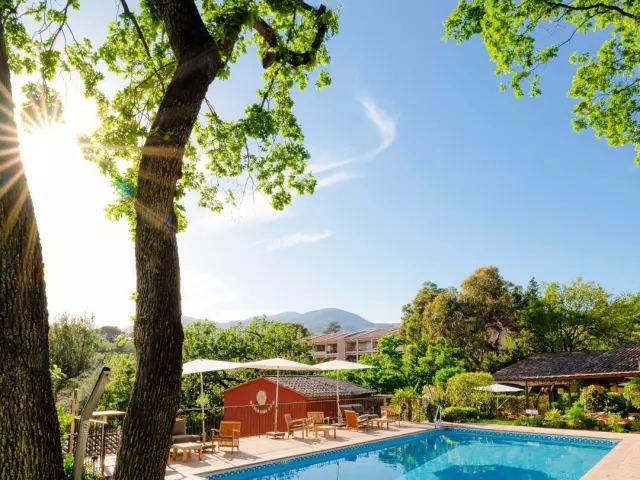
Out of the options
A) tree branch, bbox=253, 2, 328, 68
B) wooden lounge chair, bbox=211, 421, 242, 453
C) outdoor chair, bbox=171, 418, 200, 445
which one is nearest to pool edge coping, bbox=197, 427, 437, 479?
wooden lounge chair, bbox=211, 421, 242, 453

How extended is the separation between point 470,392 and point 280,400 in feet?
32.8

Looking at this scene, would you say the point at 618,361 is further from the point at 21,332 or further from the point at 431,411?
the point at 21,332

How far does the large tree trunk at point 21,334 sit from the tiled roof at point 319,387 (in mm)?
17726

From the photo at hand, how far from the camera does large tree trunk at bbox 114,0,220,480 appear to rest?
309 centimetres

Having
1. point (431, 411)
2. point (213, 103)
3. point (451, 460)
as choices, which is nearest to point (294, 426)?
point (451, 460)

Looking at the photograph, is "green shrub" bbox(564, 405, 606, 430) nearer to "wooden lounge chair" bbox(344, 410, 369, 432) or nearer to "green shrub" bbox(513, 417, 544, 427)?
"green shrub" bbox(513, 417, 544, 427)

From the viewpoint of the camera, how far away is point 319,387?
21.3 metres

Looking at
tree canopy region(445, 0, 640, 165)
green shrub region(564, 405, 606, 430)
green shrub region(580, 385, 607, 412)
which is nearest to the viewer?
tree canopy region(445, 0, 640, 165)

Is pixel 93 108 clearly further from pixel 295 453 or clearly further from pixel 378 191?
pixel 378 191

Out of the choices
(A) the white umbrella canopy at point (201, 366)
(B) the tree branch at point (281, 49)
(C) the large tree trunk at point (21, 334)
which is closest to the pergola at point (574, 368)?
(A) the white umbrella canopy at point (201, 366)

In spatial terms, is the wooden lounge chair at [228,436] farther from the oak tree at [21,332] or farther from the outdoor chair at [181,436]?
the oak tree at [21,332]

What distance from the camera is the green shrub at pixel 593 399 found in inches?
849

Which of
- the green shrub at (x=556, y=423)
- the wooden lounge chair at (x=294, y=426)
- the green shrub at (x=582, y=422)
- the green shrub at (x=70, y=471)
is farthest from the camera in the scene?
the green shrub at (x=556, y=423)

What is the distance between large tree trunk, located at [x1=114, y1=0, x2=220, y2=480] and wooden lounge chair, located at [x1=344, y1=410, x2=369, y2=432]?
53.1 ft
